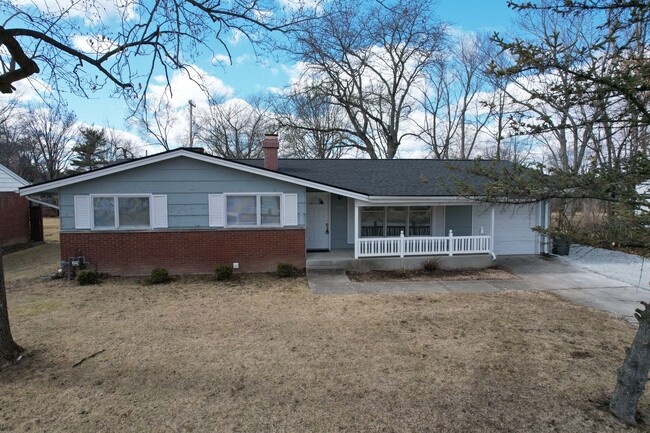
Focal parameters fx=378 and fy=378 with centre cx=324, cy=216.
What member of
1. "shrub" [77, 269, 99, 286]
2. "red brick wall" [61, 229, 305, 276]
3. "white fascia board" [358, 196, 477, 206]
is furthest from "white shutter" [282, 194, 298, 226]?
"shrub" [77, 269, 99, 286]

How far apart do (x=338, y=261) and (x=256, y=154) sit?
25.5 meters

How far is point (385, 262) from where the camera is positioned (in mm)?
11078

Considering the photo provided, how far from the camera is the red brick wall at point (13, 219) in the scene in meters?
16.0

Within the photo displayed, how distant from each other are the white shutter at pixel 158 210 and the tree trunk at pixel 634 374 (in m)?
9.91

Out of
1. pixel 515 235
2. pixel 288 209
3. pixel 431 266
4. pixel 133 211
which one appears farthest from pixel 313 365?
pixel 515 235

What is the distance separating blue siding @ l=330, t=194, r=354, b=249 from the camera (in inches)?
496

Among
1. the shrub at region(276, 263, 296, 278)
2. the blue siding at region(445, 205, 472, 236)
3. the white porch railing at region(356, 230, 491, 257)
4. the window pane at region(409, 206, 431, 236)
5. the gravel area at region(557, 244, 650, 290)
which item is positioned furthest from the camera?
the blue siding at region(445, 205, 472, 236)

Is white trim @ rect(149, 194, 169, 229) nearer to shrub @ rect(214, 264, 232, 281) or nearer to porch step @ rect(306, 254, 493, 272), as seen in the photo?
shrub @ rect(214, 264, 232, 281)

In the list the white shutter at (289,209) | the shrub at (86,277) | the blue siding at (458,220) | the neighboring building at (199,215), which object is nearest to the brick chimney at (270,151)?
the neighboring building at (199,215)

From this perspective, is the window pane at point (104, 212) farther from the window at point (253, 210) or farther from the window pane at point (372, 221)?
the window pane at point (372, 221)

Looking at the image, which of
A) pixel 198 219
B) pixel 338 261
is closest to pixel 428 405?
pixel 338 261

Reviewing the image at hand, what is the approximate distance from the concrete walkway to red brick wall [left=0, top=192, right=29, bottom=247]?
14.3 meters

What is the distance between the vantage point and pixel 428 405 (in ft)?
12.5

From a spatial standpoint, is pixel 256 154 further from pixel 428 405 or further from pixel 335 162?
pixel 428 405
